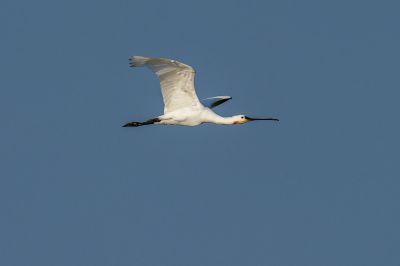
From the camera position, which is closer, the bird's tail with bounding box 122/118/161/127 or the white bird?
the white bird

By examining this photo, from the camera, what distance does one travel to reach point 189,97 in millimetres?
36500

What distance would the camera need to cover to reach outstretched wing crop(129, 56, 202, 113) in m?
34.2

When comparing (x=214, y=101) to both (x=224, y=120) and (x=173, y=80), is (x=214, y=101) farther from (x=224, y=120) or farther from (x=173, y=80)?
(x=173, y=80)

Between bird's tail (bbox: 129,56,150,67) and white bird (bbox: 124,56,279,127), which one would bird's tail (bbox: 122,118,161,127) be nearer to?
white bird (bbox: 124,56,279,127)

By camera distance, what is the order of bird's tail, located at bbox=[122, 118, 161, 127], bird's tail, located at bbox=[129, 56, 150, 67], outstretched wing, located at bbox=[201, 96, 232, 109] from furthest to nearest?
outstretched wing, located at bbox=[201, 96, 232, 109]
bird's tail, located at bbox=[122, 118, 161, 127]
bird's tail, located at bbox=[129, 56, 150, 67]

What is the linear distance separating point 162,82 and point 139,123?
6.21 ft

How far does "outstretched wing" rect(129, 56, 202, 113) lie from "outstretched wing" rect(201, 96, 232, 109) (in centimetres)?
336

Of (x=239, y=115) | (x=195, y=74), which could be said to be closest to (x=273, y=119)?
(x=239, y=115)

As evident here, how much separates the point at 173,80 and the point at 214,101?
4627 mm

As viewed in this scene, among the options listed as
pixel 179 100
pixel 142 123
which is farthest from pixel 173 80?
pixel 142 123

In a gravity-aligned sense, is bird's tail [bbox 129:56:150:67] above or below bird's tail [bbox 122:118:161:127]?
above

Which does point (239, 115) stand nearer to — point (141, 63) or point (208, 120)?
point (208, 120)

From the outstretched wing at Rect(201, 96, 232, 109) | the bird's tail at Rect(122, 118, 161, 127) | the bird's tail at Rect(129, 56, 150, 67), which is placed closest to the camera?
the bird's tail at Rect(129, 56, 150, 67)

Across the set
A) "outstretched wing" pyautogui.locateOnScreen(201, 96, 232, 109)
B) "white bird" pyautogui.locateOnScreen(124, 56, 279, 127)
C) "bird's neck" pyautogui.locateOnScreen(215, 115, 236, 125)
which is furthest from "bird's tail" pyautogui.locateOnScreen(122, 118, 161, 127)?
"outstretched wing" pyautogui.locateOnScreen(201, 96, 232, 109)
